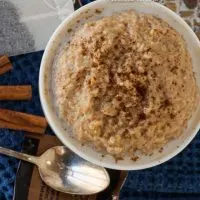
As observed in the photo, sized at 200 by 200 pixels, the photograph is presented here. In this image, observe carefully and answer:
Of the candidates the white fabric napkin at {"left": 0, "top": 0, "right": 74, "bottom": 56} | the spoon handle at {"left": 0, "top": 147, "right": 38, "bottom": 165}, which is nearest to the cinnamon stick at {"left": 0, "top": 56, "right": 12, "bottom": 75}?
the white fabric napkin at {"left": 0, "top": 0, "right": 74, "bottom": 56}

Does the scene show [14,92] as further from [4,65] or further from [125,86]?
[125,86]

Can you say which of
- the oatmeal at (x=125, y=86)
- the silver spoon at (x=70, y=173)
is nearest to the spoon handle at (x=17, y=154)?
the silver spoon at (x=70, y=173)

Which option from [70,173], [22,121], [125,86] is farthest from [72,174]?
[125,86]

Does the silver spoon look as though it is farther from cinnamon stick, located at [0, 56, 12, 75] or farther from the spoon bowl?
cinnamon stick, located at [0, 56, 12, 75]

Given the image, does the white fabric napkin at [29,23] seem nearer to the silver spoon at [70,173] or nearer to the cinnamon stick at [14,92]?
the cinnamon stick at [14,92]

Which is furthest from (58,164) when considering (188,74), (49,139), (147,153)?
(188,74)

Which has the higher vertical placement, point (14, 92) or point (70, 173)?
point (14, 92)
